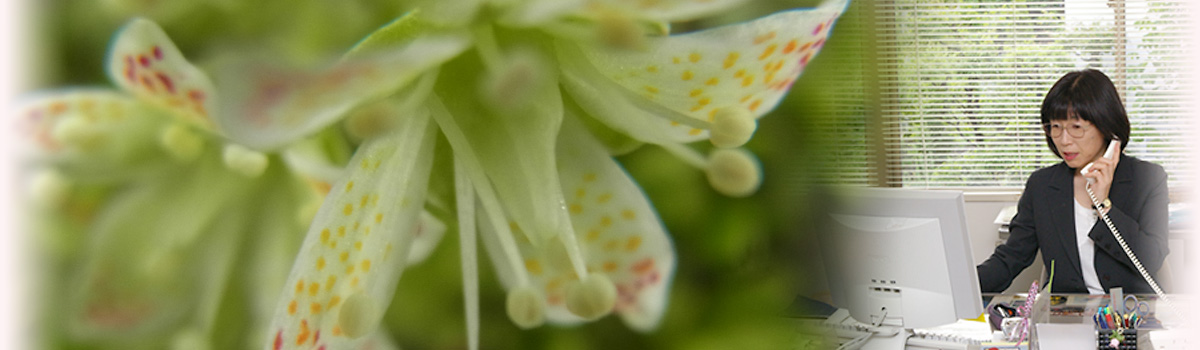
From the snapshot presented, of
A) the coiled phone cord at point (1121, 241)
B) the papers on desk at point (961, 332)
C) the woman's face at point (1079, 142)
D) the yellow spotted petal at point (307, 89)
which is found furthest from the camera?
the woman's face at point (1079, 142)

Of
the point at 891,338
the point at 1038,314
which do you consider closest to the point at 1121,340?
the point at 1038,314

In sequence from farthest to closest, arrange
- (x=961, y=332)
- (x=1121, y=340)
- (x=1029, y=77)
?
(x=1029, y=77)
(x=961, y=332)
(x=1121, y=340)

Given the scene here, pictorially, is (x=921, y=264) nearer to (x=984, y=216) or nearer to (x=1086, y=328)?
(x=1086, y=328)

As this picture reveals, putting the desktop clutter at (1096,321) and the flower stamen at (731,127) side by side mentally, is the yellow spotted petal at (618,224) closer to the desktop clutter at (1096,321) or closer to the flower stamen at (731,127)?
the flower stamen at (731,127)

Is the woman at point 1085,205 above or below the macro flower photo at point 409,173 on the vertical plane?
below

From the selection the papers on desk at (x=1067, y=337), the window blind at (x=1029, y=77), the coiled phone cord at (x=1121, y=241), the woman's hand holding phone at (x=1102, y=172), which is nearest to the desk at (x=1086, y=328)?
the papers on desk at (x=1067, y=337)

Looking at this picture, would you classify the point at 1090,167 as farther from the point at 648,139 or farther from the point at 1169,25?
the point at 648,139

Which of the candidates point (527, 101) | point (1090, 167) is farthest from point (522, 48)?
point (1090, 167)
